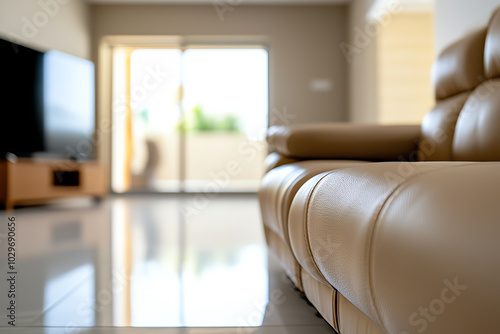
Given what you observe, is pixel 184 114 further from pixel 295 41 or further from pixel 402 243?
pixel 402 243

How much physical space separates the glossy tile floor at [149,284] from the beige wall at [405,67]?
9.91 feet

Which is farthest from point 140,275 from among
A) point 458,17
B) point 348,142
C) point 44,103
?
point 44,103

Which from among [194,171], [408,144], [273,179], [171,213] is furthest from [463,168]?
[194,171]

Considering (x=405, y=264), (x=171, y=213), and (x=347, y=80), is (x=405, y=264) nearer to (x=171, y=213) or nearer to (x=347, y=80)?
(x=171, y=213)

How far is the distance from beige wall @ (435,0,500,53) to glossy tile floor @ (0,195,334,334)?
1808 mm

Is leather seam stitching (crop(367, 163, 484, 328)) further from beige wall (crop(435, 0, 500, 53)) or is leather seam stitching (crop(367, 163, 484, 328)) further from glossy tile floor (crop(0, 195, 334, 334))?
beige wall (crop(435, 0, 500, 53))

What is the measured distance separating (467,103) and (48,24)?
471 centimetres

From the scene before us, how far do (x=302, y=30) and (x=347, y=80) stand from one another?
90cm

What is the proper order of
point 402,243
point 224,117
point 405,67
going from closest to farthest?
1. point 402,243
2. point 405,67
3. point 224,117

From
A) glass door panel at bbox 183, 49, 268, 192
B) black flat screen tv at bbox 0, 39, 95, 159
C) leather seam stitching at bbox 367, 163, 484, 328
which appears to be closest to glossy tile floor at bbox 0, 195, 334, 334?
leather seam stitching at bbox 367, 163, 484, 328

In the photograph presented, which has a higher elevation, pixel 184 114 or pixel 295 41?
pixel 295 41

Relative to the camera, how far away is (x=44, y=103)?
4.65 meters

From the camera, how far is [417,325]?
1.45 ft

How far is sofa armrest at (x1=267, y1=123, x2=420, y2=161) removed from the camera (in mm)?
1700
